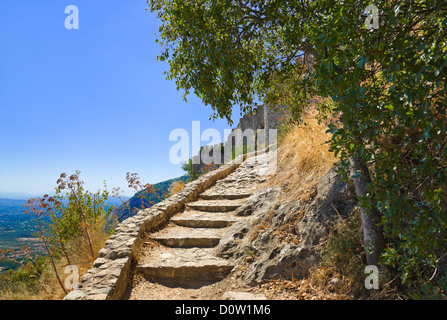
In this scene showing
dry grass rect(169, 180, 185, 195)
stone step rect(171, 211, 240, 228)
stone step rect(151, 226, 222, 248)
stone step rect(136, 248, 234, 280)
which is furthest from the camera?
dry grass rect(169, 180, 185, 195)

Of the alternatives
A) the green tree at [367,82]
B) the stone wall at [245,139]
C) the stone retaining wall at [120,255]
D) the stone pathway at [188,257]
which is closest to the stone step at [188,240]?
the stone pathway at [188,257]

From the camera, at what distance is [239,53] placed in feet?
10.9

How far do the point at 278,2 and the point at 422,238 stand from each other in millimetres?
2570

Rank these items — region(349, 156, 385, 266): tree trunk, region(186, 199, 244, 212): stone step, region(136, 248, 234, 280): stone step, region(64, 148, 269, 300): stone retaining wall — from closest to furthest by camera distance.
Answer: region(349, 156, 385, 266): tree trunk
region(64, 148, 269, 300): stone retaining wall
region(136, 248, 234, 280): stone step
region(186, 199, 244, 212): stone step

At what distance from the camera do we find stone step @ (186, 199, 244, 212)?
6.63 meters

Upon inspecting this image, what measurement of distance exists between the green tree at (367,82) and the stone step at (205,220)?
2.86 meters

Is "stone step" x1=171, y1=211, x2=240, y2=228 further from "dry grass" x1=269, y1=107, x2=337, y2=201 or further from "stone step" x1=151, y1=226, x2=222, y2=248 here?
"dry grass" x1=269, y1=107, x2=337, y2=201

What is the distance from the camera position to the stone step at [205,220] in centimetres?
579

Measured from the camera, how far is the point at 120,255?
410cm

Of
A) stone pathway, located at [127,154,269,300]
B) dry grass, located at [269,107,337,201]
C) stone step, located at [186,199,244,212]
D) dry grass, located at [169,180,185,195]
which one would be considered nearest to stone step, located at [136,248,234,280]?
stone pathway, located at [127,154,269,300]

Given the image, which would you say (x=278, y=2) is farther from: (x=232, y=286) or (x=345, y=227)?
(x=232, y=286)

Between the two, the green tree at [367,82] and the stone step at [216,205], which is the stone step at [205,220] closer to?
the stone step at [216,205]

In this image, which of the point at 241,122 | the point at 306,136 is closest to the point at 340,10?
Result: the point at 306,136

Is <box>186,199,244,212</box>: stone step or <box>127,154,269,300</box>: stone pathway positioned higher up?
<box>186,199,244,212</box>: stone step
